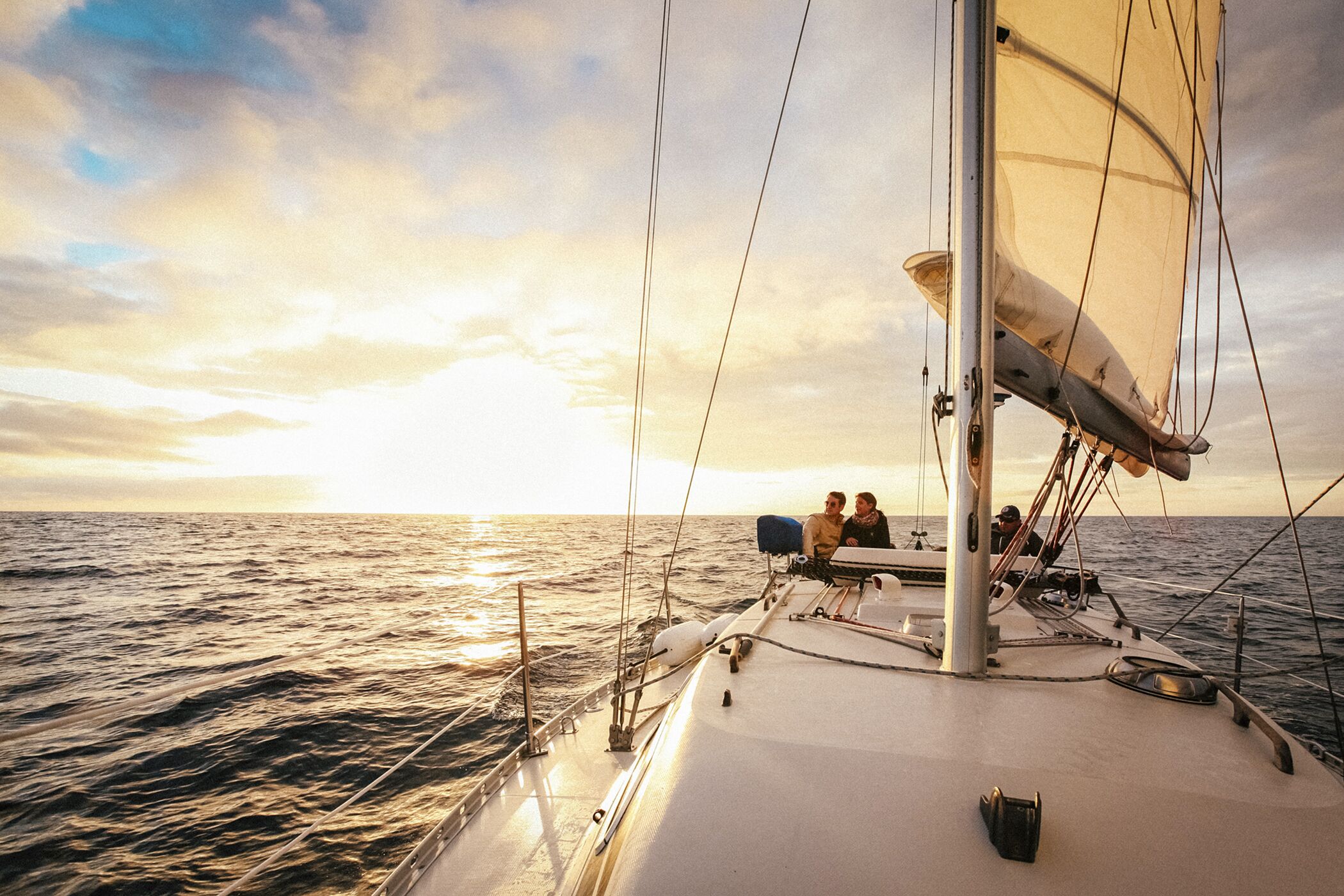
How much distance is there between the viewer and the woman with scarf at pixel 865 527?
23.2 ft

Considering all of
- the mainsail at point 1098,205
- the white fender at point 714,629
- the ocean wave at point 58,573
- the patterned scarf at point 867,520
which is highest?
the mainsail at point 1098,205

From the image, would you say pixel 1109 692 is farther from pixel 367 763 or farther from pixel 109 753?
pixel 109 753

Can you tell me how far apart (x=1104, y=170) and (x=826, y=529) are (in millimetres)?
4644

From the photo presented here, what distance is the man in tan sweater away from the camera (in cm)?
657

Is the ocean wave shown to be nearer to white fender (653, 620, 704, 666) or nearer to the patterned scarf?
white fender (653, 620, 704, 666)

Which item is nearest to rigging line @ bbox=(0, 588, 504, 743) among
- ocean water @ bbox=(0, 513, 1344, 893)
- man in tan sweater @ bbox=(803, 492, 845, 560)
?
ocean water @ bbox=(0, 513, 1344, 893)

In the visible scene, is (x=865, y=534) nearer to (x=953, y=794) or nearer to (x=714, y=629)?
(x=714, y=629)

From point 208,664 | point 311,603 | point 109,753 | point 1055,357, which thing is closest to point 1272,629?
point 1055,357

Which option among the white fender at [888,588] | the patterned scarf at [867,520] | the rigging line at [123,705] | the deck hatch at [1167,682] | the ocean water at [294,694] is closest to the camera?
the rigging line at [123,705]

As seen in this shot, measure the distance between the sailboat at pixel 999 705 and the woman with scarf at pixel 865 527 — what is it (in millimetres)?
2692

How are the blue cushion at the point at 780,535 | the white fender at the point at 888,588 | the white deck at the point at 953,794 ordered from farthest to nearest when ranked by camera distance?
the blue cushion at the point at 780,535, the white fender at the point at 888,588, the white deck at the point at 953,794

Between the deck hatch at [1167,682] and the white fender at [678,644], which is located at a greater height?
the deck hatch at [1167,682]

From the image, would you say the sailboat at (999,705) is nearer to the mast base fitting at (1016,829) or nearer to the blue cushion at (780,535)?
the mast base fitting at (1016,829)

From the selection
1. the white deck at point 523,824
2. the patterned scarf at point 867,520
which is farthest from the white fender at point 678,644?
the patterned scarf at point 867,520
